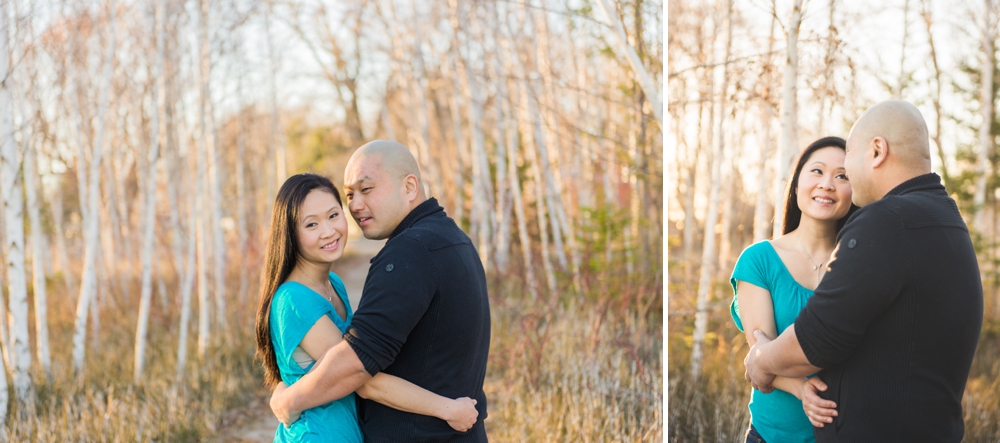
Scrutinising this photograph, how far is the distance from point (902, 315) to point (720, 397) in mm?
3150

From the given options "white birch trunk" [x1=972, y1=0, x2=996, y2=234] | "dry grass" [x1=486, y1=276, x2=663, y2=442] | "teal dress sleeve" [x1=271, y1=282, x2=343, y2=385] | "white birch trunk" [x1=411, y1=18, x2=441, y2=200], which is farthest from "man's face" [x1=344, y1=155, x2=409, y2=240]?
"white birch trunk" [x1=972, y1=0, x2=996, y2=234]

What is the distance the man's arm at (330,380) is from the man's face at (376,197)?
41 centimetres

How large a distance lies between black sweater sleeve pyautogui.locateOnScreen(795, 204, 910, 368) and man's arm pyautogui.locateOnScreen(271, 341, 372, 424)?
1.23 m

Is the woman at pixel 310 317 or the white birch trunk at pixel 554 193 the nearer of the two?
the woman at pixel 310 317

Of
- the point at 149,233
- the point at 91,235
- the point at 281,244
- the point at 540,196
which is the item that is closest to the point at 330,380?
the point at 281,244

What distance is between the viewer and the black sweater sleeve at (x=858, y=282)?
5.44 ft

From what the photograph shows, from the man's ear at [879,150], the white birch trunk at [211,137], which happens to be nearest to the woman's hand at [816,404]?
the man's ear at [879,150]

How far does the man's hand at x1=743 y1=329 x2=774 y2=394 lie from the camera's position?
Result: 198cm

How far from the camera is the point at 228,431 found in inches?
200

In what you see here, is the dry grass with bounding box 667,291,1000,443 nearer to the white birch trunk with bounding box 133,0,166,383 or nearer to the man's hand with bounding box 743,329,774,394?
the man's hand with bounding box 743,329,774,394

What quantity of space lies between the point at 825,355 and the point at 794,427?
43cm

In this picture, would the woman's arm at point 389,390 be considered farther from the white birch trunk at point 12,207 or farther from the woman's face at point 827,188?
the white birch trunk at point 12,207

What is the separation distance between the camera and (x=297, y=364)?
1.96m

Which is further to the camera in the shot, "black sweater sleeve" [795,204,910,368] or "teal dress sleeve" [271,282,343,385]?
"teal dress sleeve" [271,282,343,385]
